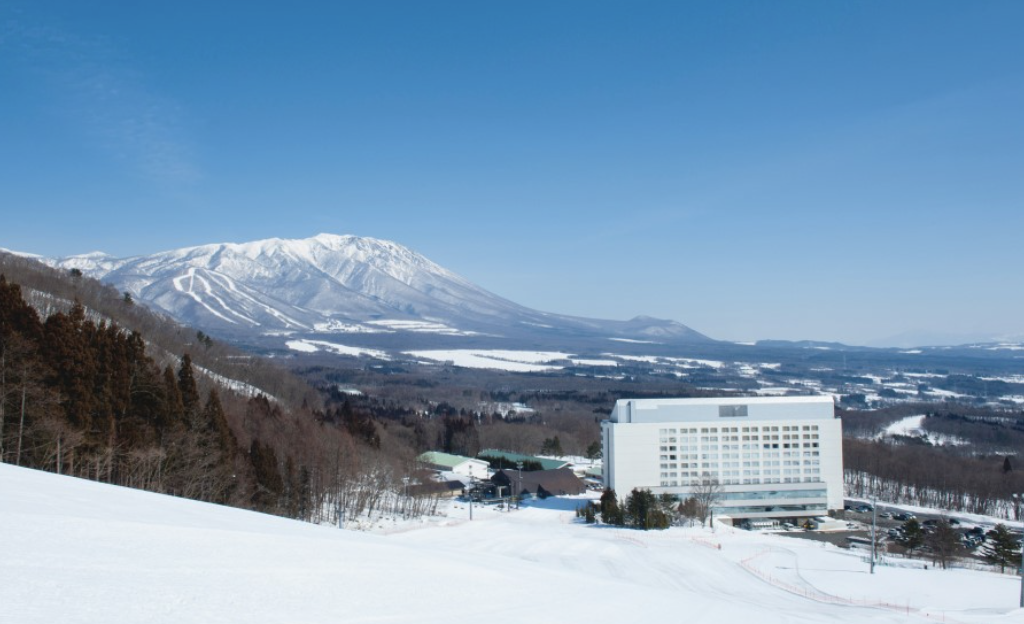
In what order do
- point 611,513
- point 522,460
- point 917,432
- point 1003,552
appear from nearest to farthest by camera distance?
point 1003,552, point 611,513, point 522,460, point 917,432

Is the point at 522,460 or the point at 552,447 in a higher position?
the point at 522,460

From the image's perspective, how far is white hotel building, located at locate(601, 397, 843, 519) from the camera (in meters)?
40.1

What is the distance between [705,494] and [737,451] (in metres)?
→ 4.57

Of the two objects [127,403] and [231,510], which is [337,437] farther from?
[231,510]

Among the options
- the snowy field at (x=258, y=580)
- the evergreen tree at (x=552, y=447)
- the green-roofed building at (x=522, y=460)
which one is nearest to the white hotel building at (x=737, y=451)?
the green-roofed building at (x=522, y=460)

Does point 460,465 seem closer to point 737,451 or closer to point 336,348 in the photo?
point 737,451

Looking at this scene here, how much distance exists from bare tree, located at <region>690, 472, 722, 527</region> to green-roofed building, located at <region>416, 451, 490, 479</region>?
15.7m

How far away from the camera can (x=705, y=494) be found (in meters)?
37.7

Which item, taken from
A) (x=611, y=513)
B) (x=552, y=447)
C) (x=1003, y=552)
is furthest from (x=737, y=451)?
(x=552, y=447)

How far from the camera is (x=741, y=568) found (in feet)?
79.1

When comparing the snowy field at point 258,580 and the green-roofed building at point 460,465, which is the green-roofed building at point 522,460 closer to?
the green-roofed building at point 460,465

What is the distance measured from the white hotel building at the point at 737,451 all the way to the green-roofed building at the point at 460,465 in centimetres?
1230

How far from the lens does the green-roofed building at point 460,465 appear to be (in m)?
50.8

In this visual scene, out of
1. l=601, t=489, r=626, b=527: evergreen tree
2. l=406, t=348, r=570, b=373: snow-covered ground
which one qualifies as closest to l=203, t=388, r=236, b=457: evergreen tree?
l=601, t=489, r=626, b=527: evergreen tree
